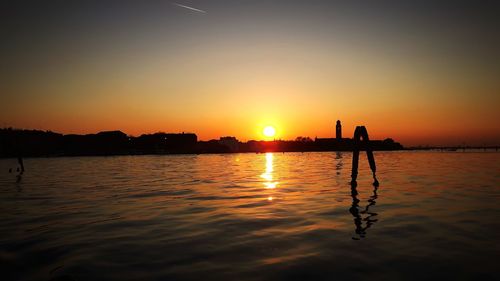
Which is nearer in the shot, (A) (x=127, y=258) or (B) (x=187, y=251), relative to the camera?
(A) (x=127, y=258)

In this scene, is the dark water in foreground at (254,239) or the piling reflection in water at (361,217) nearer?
the dark water in foreground at (254,239)

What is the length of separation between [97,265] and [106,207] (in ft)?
32.1

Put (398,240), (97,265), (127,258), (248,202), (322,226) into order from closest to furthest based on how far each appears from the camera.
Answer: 1. (97,265)
2. (127,258)
3. (398,240)
4. (322,226)
5. (248,202)

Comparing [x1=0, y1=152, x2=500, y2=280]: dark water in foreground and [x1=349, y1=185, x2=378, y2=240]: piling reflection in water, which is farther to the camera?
[x1=349, y1=185, x2=378, y2=240]: piling reflection in water

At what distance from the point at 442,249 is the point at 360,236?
2308 millimetres

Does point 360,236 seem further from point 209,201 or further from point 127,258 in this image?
point 209,201

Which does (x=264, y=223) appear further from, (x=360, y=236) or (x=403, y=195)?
(x=403, y=195)

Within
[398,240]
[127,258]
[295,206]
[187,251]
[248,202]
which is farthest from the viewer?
[248,202]

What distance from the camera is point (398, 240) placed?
10.1 meters

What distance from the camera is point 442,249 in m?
9.09

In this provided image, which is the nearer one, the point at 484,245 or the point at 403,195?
the point at 484,245

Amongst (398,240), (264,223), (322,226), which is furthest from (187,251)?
(398,240)

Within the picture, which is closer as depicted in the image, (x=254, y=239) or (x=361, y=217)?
(x=254, y=239)

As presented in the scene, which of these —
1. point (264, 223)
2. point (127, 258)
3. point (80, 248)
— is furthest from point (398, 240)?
point (80, 248)
